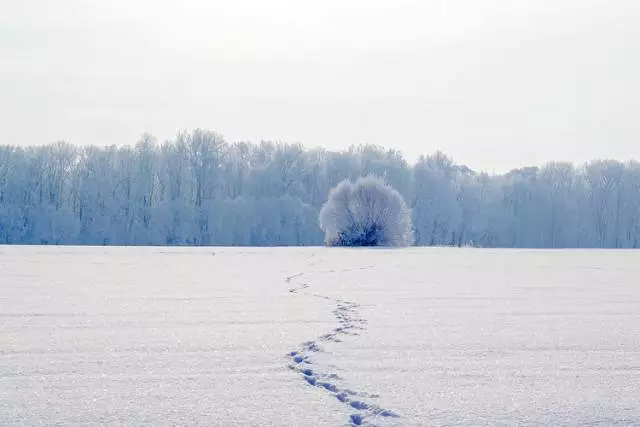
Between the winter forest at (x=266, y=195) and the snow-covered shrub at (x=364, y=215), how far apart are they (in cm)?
1521

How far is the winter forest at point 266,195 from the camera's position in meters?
45.6

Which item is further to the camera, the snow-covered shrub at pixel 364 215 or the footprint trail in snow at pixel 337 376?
the snow-covered shrub at pixel 364 215

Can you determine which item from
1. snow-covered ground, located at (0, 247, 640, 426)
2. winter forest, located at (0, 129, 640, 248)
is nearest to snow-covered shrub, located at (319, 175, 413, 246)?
winter forest, located at (0, 129, 640, 248)

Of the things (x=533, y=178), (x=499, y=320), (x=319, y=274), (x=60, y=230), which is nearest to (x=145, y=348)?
(x=499, y=320)

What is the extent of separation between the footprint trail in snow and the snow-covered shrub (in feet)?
78.0

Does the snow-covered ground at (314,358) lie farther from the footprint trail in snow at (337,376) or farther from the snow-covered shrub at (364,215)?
the snow-covered shrub at (364,215)

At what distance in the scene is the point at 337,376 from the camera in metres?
3.46

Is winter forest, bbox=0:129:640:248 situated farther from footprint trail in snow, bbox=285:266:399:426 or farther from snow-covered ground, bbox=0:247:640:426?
footprint trail in snow, bbox=285:266:399:426

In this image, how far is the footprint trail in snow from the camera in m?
2.89

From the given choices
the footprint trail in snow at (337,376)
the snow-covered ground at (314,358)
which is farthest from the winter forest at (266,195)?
the footprint trail in snow at (337,376)

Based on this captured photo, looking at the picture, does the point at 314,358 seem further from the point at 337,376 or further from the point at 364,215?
the point at 364,215

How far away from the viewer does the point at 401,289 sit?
8.73 m

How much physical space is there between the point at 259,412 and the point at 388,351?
147cm

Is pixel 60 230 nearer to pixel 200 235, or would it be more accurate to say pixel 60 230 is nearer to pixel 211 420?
pixel 200 235
